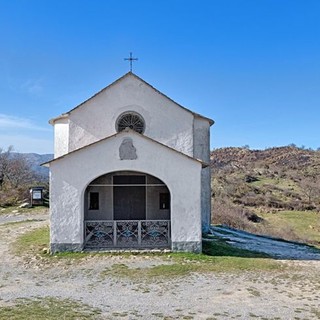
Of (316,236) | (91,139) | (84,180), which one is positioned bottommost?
(316,236)

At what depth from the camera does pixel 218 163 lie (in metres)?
87.2

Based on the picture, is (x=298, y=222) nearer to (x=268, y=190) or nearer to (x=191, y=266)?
(x=268, y=190)

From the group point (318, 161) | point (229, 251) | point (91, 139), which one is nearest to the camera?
point (229, 251)

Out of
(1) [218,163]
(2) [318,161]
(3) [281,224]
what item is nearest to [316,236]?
(3) [281,224]

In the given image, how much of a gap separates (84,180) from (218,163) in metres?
74.4

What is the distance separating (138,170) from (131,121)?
386 cm

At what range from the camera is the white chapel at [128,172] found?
14461 mm

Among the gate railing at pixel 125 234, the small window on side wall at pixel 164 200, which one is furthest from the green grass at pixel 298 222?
the gate railing at pixel 125 234

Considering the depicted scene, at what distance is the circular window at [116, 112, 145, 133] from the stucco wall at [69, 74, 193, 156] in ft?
0.63

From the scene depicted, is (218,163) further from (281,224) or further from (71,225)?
(71,225)

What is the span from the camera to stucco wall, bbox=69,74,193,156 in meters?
17.5

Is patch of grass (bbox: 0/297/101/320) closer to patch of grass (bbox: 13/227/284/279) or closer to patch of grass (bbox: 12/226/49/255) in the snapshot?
patch of grass (bbox: 13/227/284/279)

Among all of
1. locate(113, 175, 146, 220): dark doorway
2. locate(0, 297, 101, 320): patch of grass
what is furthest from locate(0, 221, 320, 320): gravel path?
locate(113, 175, 146, 220): dark doorway

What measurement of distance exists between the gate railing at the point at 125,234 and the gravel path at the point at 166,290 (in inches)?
51.1
